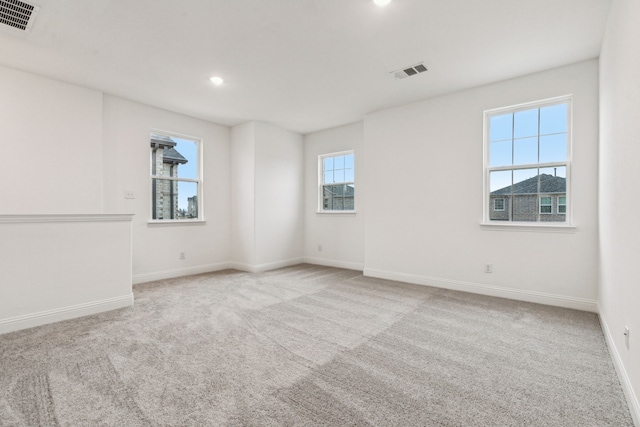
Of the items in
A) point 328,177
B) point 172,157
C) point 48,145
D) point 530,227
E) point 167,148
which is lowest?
point 530,227

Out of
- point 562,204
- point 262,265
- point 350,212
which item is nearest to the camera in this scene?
point 562,204

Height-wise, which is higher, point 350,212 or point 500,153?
point 500,153

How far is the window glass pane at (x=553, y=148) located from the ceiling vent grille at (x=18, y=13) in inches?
204

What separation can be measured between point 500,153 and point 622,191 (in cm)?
206

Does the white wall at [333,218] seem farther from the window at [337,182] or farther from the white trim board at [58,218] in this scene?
the white trim board at [58,218]

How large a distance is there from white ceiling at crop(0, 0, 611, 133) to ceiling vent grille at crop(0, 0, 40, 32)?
0.21 ft

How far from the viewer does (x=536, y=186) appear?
11.7 feet

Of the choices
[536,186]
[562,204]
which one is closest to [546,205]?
[562,204]

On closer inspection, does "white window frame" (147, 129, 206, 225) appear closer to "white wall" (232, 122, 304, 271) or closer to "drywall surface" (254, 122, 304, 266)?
"white wall" (232, 122, 304, 271)

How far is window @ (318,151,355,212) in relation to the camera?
18.8ft

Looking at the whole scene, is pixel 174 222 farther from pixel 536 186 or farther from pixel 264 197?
pixel 536 186

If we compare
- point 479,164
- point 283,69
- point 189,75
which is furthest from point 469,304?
point 189,75

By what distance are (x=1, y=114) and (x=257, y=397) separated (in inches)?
167

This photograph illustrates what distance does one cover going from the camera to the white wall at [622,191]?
1571 mm
